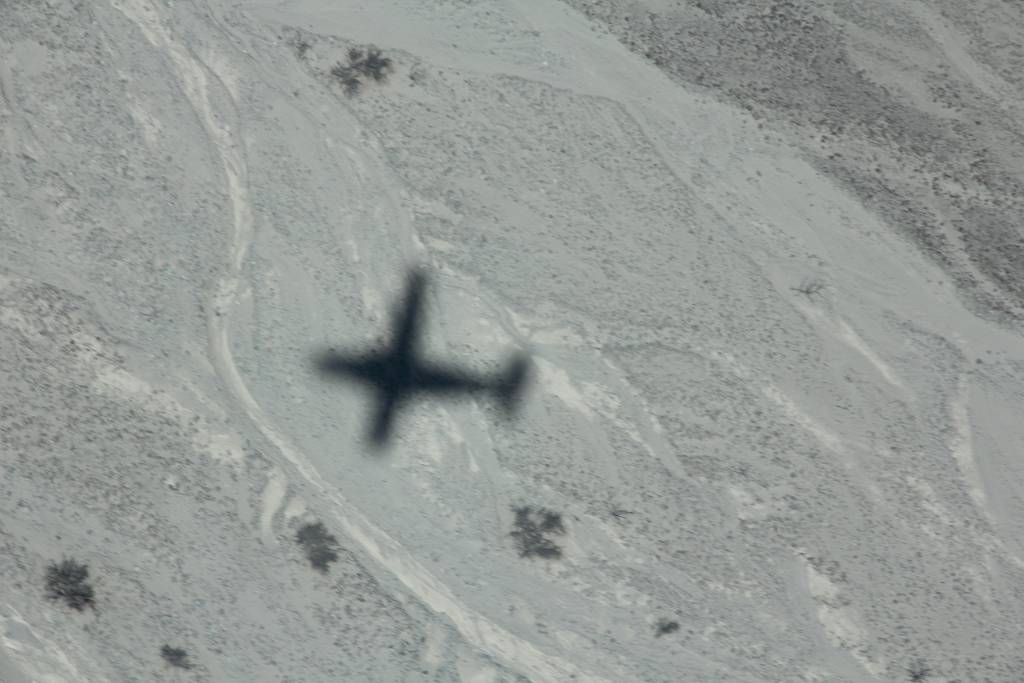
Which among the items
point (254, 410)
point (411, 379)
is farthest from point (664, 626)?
point (254, 410)

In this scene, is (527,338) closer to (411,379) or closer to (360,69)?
(411,379)

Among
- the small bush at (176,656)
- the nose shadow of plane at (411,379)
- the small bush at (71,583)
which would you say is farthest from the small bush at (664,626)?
the small bush at (71,583)

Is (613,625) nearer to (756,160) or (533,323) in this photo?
(533,323)

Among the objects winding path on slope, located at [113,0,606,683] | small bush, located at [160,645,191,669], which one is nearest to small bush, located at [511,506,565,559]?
winding path on slope, located at [113,0,606,683]

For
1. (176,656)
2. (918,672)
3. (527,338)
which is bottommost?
(176,656)

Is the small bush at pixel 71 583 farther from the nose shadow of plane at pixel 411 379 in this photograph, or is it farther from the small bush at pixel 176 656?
the nose shadow of plane at pixel 411 379

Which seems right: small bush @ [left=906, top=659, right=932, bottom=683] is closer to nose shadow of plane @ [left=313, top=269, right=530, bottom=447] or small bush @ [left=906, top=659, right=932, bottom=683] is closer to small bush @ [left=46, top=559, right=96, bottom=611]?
nose shadow of plane @ [left=313, top=269, right=530, bottom=447]
